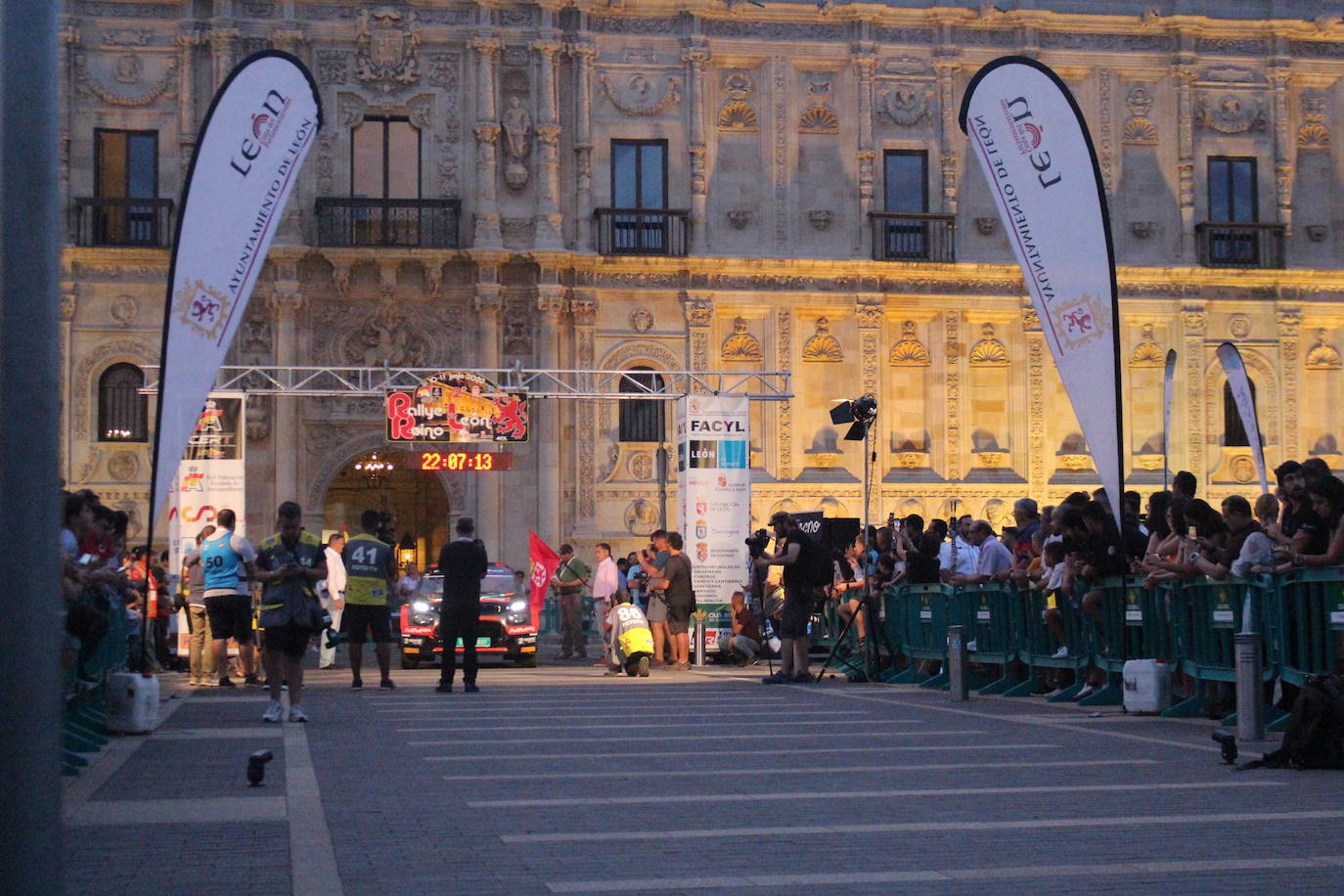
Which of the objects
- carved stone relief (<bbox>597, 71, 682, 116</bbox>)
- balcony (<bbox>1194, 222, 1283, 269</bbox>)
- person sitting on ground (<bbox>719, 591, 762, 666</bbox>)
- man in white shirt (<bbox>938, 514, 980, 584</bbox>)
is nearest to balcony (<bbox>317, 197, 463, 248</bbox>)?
carved stone relief (<bbox>597, 71, 682, 116</bbox>)

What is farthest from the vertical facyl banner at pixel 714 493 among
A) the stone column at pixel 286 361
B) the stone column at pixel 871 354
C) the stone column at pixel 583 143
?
the stone column at pixel 286 361

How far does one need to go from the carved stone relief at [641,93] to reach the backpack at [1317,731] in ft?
101

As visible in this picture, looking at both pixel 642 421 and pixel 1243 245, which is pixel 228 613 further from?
pixel 1243 245

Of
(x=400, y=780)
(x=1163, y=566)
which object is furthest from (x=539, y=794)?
(x=1163, y=566)

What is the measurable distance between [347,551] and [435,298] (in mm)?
18904

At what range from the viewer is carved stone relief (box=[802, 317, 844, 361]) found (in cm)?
4091

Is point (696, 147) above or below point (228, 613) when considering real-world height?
above

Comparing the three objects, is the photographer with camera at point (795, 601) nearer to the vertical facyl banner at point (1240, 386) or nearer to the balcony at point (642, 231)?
the vertical facyl banner at point (1240, 386)

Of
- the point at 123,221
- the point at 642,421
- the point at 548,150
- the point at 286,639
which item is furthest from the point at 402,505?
the point at 286,639

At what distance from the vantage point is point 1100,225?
16.7 m

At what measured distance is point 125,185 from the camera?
129ft

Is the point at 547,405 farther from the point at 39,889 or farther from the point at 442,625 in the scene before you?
the point at 39,889

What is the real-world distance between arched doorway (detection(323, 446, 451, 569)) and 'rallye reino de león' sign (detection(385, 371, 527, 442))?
10678mm

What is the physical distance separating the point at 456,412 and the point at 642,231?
7.62m
